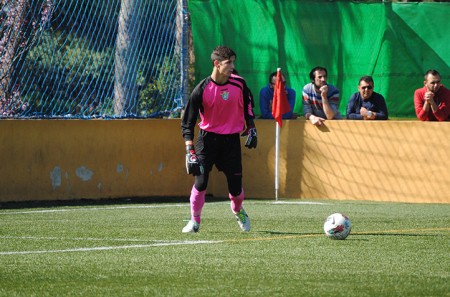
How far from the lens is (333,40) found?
17.1m

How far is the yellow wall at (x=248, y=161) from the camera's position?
15.4 meters

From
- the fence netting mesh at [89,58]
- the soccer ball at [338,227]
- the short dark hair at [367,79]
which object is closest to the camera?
the soccer ball at [338,227]

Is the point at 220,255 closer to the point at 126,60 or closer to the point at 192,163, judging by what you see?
the point at 192,163

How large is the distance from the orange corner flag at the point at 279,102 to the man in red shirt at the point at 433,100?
196cm

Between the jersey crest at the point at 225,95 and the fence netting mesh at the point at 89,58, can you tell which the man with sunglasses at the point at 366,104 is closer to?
the fence netting mesh at the point at 89,58

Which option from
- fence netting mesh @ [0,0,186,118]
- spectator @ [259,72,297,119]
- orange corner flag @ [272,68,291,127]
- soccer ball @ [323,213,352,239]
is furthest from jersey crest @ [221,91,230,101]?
spectator @ [259,72,297,119]

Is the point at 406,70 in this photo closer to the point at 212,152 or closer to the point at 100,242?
the point at 212,152

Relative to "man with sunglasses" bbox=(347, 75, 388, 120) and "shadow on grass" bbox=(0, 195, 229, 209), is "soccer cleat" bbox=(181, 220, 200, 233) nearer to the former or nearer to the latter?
"shadow on grass" bbox=(0, 195, 229, 209)

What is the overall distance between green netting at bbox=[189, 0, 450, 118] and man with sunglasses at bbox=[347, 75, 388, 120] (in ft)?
2.44

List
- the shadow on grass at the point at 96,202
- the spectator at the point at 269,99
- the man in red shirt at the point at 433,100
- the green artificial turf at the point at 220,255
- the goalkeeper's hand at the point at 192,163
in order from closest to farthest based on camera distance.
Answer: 1. the green artificial turf at the point at 220,255
2. the goalkeeper's hand at the point at 192,163
3. the shadow on grass at the point at 96,202
4. the man in red shirt at the point at 433,100
5. the spectator at the point at 269,99

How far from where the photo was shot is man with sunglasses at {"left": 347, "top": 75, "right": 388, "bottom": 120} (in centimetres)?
1602

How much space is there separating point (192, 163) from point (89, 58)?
5442 mm

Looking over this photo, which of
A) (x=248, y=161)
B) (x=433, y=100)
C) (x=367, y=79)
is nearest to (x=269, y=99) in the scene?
(x=248, y=161)

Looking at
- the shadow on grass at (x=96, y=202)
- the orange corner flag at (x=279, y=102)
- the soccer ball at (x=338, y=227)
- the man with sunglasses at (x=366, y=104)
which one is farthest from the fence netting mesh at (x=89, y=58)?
the soccer ball at (x=338, y=227)
